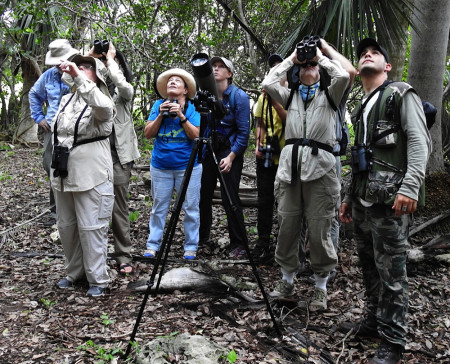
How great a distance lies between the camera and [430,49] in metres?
4.63

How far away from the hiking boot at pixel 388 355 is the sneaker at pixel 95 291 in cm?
214

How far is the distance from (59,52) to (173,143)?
1314 millimetres

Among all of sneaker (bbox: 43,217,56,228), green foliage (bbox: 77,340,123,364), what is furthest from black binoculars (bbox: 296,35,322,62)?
sneaker (bbox: 43,217,56,228)

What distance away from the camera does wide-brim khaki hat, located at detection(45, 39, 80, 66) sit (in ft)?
12.8

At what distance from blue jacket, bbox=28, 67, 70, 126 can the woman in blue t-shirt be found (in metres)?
1.20

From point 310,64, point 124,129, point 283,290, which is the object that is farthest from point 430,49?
point 124,129

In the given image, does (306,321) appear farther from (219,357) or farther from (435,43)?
(435,43)

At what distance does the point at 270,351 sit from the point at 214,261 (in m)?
1.59

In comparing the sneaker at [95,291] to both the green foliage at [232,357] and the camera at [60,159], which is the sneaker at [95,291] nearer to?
the camera at [60,159]

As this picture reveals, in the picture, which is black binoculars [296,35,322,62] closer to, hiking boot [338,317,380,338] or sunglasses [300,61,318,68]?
sunglasses [300,61,318,68]

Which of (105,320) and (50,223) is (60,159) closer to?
(105,320)

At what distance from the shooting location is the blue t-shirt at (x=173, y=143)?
420cm

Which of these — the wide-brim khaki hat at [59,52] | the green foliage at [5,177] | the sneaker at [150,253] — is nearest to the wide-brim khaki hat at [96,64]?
the wide-brim khaki hat at [59,52]

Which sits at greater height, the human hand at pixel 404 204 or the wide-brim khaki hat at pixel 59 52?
the wide-brim khaki hat at pixel 59 52
